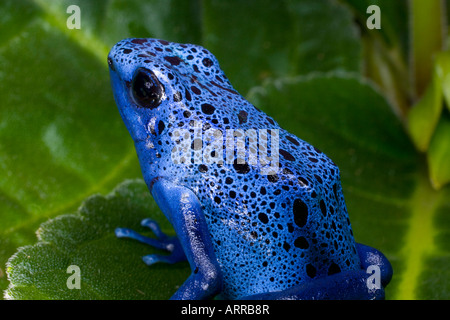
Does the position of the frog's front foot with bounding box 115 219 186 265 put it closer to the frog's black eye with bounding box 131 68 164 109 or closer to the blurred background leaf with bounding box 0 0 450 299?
the blurred background leaf with bounding box 0 0 450 299

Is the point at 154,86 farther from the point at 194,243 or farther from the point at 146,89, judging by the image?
the point at 194,243

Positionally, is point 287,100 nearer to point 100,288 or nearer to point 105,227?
point 105,227

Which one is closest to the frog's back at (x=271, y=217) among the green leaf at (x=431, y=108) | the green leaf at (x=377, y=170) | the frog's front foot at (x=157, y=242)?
the frog's front foot at (x=157, y=242)

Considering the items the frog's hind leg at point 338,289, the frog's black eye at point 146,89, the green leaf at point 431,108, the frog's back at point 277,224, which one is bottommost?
the frog's hind leg at point 338,289

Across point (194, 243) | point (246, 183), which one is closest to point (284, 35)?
point (246, 183)

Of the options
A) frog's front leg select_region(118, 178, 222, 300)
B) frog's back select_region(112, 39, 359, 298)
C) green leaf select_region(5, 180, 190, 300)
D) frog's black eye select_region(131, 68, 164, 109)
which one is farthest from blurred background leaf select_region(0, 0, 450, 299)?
frog's black eye select_region(131, 68, 164, 109)

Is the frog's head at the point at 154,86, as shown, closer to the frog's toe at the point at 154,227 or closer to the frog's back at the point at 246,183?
the frog's back at the point at 246,183

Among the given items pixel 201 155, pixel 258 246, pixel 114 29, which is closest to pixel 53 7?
pixel 114 29
